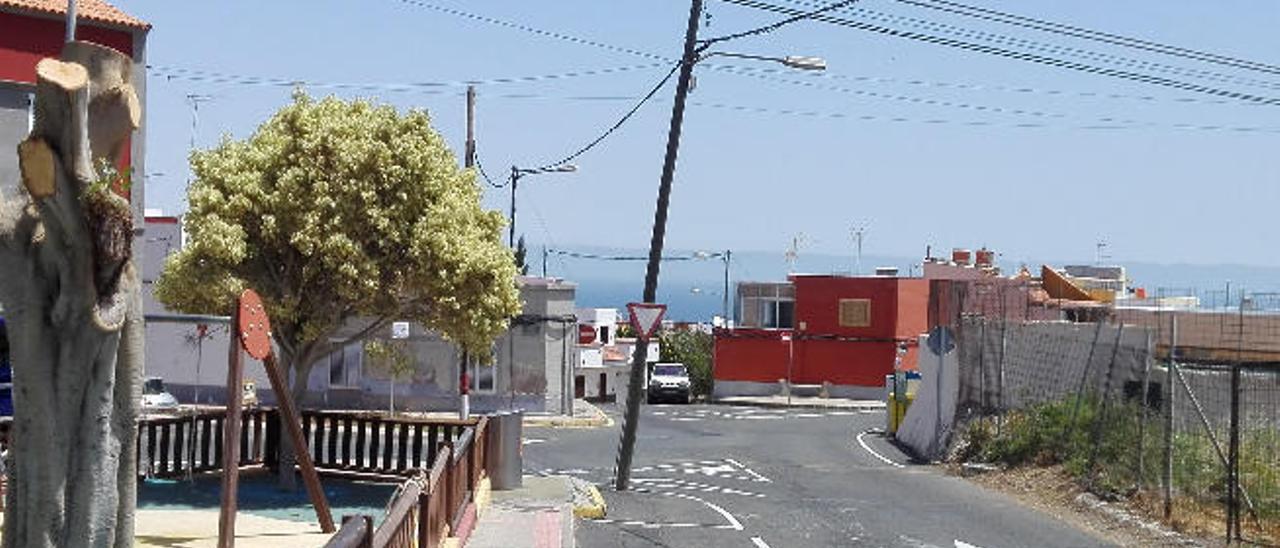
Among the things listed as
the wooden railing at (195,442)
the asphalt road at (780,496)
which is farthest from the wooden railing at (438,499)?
the wooden railing at (195,442)

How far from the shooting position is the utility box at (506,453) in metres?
23.3

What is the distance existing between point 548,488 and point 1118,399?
357 inches

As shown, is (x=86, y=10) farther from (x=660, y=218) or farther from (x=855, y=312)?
(x=855, y=312)

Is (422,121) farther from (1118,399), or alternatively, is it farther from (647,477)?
(1118,399)

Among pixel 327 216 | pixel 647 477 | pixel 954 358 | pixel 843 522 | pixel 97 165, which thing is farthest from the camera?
pixel 954 358

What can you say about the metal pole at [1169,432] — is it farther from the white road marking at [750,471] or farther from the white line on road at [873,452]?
the white line on road at [873,452]

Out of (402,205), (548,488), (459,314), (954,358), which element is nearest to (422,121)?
(402,205)

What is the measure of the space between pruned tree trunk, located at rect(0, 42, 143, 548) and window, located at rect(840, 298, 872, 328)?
5862 centimetres

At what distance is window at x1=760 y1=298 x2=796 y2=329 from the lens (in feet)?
245

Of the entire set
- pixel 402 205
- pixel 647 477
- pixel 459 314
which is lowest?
pixel 647 477

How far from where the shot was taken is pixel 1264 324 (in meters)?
57.3

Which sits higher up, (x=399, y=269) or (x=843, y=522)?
(x=399, y=269)

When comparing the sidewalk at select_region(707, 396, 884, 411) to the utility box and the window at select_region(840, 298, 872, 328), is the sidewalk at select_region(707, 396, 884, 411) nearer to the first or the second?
the window at select_region(840, 298, 872, 328)

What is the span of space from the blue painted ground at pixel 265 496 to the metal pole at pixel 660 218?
12.4 feet
